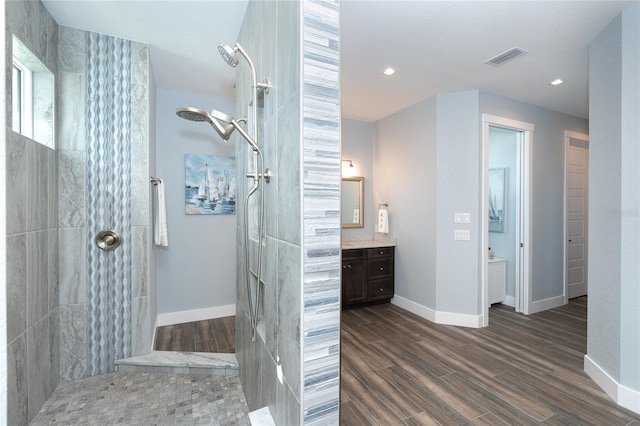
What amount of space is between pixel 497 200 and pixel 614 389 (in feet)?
8.88

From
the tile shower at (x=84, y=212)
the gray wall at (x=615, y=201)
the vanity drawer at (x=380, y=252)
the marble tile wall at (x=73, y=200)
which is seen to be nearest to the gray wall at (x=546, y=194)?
the gray wall at (x=615, y=201)

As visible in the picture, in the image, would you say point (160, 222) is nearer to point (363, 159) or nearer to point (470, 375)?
point (363, 159)

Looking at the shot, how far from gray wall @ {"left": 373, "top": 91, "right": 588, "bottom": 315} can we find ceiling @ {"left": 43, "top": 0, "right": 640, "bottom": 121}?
0.33 meters

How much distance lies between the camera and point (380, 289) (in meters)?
3.99

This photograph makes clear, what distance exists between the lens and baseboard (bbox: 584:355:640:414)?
6.25 feet

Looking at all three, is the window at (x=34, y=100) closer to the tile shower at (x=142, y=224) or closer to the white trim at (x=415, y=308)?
the tile shower at (x=142, y=224)

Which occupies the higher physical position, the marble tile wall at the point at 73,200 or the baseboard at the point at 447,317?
the marble tile wall at the point at 73,200

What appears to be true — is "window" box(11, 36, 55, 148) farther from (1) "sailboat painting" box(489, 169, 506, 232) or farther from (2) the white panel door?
(2) the white panel door

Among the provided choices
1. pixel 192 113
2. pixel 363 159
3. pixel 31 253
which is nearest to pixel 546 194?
pixel 363 159

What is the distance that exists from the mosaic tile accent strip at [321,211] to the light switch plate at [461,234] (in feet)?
8.67

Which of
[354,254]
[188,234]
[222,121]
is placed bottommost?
[354,254]

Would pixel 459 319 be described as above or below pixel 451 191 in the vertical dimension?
below

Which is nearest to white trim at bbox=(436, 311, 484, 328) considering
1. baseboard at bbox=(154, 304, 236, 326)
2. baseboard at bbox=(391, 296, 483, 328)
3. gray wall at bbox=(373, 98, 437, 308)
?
baseboard at bbox=(391, 296, 483, 328)

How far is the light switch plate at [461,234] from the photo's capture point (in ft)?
10.8
